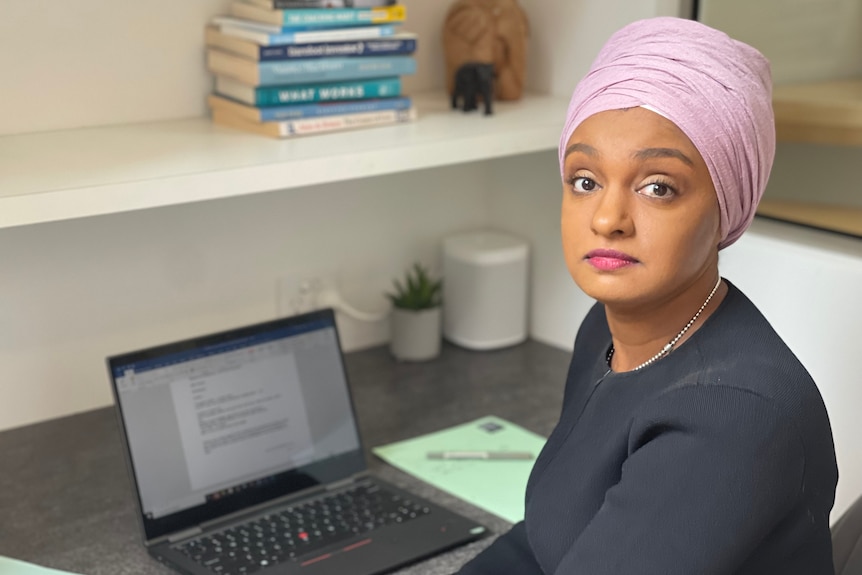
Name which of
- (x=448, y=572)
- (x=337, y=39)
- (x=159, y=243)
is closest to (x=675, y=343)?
(x=448, y=572)

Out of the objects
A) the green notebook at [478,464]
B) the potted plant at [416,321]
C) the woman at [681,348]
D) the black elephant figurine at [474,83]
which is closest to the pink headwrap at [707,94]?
the woman at [681,348]

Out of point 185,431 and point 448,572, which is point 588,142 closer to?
point 448,572

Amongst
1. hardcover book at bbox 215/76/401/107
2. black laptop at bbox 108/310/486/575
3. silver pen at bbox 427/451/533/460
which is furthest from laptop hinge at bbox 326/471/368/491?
hardcover book at bbox 215/76/401/107

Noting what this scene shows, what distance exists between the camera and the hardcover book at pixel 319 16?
1.58m

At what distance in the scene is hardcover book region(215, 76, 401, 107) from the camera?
162 cm

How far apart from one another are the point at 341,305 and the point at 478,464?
49 cm

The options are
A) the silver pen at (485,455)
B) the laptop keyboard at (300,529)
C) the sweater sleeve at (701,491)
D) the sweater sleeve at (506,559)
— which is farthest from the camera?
the silver pen at (485,455)

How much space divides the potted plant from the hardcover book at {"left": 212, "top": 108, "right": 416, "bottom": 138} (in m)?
0.35

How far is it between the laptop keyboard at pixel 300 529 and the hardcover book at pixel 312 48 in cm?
62

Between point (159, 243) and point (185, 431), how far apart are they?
0.43m

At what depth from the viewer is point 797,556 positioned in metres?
0.99

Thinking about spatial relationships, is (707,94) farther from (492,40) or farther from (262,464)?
(492,40)

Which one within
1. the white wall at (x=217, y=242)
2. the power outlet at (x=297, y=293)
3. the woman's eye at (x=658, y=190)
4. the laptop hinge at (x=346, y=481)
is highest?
the woman's eye at (x=658, y=190)

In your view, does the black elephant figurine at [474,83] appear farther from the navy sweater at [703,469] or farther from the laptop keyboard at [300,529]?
the navy sweater at [703,469]
